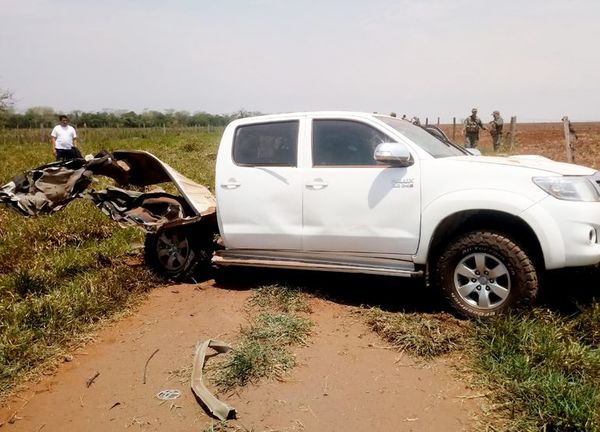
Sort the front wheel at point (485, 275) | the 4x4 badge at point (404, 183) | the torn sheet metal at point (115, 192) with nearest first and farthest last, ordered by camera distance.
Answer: the front wheel at point (485, 275)
the 4x4 badge at point (404, 183)
the torn sheet metal at point (115, 192)

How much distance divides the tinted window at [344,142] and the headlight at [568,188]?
135cm

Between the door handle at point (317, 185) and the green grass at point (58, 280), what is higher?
the door handle at point (317, 185)

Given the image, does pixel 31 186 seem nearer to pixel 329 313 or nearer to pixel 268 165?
pixel 268 165

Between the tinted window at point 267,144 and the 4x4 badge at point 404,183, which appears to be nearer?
the 4x4 badge at point 404,183

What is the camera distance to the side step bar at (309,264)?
4484 mm

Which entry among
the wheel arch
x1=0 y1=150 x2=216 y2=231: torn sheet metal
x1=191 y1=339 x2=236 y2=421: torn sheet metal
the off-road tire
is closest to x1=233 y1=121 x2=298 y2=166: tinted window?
x1=0 y1=150 x2=216 y2=231: torn sheet metal

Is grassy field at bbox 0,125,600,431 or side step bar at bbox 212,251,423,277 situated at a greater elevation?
side step bar at bbox 212,251,423,277

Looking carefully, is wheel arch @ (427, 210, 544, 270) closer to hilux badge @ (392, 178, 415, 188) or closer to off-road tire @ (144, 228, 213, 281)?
hilux badge @ (392, 178, 415, 188)

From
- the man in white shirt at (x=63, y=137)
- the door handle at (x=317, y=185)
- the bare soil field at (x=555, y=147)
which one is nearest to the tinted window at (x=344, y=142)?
the door handle at (x=317, y=185)

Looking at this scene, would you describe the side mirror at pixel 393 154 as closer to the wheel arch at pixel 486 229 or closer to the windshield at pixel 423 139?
the windshield at pixel 423 139

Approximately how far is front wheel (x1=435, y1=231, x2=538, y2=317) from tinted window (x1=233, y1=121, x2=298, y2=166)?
5.81 feet

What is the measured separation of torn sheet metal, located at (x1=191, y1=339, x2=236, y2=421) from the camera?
3264 mm

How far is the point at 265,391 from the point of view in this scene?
3580mm

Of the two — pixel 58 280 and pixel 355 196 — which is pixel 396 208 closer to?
pixel 355 196
